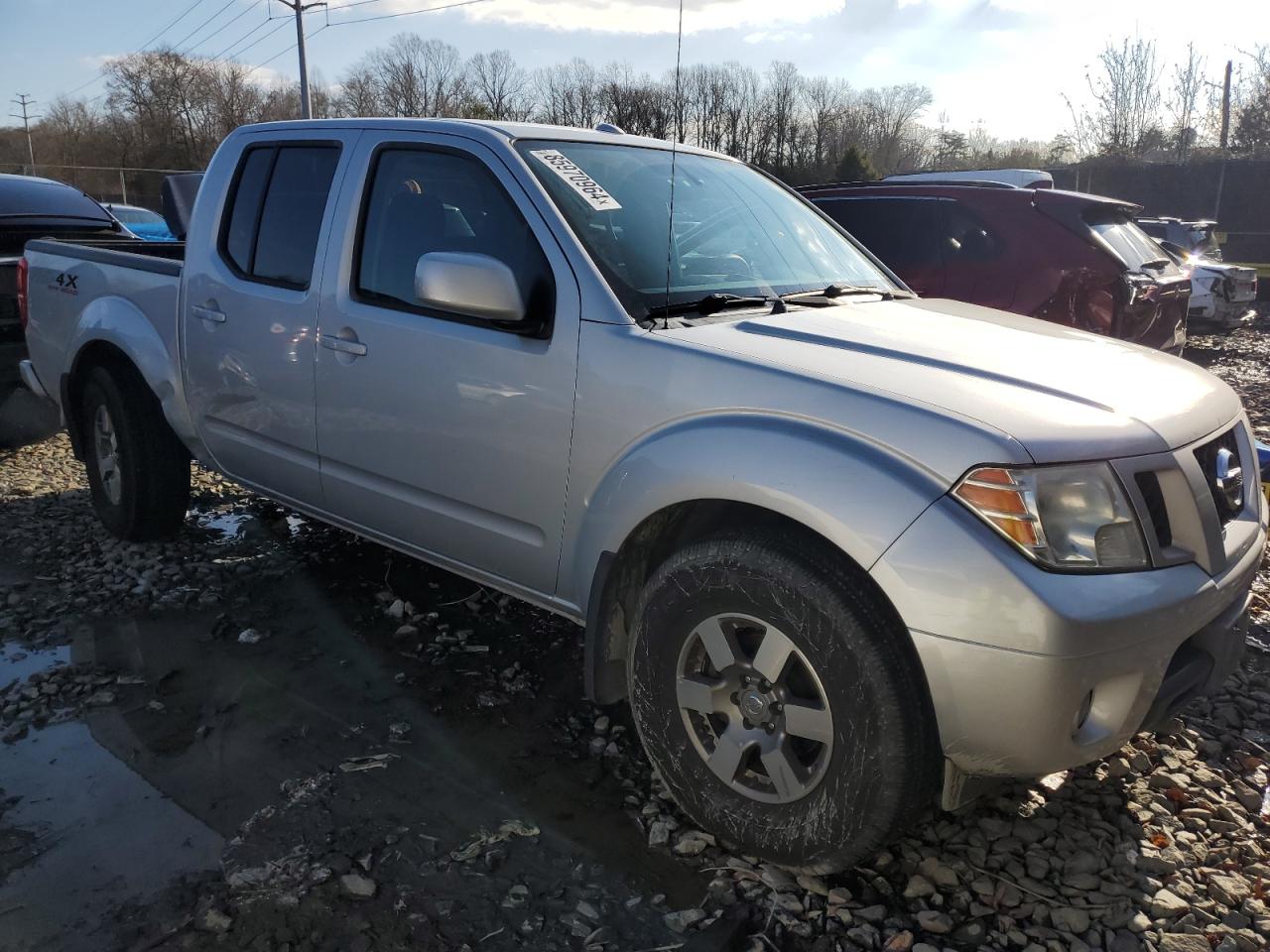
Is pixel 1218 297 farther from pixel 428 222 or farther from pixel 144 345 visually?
pixel 144 345

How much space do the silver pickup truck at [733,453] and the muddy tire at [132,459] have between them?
25.3 inches

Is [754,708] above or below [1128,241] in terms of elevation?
below

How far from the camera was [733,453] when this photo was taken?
2.36m

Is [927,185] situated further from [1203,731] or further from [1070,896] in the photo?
[1070,896]

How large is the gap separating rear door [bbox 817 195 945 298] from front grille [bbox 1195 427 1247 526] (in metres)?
4.10

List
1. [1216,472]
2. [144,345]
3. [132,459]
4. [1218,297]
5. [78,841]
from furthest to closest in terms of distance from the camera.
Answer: [1218,297] → [132,459] → [144,345] → [78,841] → [1216,472]

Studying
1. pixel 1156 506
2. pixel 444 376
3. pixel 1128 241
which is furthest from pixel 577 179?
pixel 1128 241

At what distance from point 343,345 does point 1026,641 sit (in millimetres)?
2403

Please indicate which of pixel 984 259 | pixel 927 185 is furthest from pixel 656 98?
pixel 984 259

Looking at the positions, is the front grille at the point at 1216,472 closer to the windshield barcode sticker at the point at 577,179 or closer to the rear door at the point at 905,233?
the windshield barcode sticker at the point at 577,179

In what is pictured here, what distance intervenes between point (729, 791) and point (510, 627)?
170 centimetres

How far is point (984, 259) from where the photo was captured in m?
6.49

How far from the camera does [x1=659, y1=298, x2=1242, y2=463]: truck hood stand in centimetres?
217

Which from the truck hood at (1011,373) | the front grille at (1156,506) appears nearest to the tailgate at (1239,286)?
the truck hood at (1011,373)
